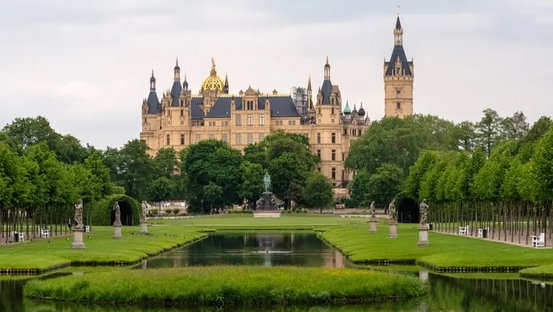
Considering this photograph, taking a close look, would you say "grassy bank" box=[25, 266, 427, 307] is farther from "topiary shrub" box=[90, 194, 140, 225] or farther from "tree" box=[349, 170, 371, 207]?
"tree" box=[349, 170, 371, 207]

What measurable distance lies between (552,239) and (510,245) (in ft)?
18.1

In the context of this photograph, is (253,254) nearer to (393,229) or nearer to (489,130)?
(393,229)

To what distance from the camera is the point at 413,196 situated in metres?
103

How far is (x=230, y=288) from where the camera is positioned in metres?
38.6

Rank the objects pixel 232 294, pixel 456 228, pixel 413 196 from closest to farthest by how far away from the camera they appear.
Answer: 1. pixel 232 294
2. pixel 456 228
3. pixel 413 196

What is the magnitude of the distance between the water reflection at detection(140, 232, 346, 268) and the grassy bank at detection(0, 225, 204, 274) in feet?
4.15

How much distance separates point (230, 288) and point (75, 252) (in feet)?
65.5

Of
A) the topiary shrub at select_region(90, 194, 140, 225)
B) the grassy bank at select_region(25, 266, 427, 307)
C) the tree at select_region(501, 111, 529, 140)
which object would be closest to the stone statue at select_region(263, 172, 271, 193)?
the tree at select_region(501, 111, 529, 140)

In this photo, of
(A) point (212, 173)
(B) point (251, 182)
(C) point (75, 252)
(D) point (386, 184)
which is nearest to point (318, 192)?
(B) point (251, 182)

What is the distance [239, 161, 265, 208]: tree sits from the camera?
543 ft

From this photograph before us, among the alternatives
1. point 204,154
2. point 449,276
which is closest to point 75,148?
point 204,154

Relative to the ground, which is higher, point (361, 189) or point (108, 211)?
point (361, 189)

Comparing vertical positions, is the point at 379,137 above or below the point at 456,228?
above

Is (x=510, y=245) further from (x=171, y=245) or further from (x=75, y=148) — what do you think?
(x=75, y=148)
